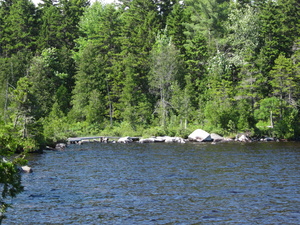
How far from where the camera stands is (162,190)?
22531 mm

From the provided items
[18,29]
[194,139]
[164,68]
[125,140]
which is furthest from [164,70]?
[18,29]

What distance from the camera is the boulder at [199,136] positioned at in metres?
53.5

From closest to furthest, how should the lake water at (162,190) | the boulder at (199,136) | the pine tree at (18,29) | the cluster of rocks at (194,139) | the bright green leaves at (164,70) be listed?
the lake water at (162,190) < the boulder at (199,136) < the cluster of rocks at (194,139) < the bright green leaves at (164,70) < the pine tree at (18,29)

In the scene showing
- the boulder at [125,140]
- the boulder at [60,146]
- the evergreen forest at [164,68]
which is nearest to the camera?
the boulder at [60,146]

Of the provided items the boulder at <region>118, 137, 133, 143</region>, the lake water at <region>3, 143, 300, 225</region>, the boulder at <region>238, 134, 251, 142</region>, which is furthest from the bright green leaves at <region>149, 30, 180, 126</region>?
the lake water at <region>3, 143, 300, 225</region>

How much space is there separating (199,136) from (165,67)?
17.3 m

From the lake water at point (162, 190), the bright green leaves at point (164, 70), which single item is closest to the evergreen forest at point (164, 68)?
the bright green leaves at point (164, 70)

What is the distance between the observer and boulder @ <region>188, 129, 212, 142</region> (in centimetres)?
5353

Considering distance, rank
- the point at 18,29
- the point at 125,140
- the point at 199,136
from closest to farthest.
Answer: the point at 199,136
the point at 125,140
the point at 18,29

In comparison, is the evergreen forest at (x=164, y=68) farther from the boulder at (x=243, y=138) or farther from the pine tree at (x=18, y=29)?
the boulder at (x=243, y=138)

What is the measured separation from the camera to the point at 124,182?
25156mm

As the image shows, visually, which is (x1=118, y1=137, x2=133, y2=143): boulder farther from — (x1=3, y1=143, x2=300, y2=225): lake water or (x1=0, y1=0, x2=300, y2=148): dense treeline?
(x1=3, y1=143, x2=300, y2=225): lake water

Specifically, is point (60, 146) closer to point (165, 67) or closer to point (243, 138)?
point (243, 138)

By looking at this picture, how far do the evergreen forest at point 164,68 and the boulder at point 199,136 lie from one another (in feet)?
7.44
